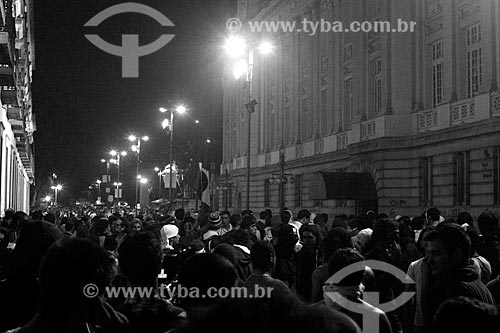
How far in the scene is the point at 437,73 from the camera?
3222 cm

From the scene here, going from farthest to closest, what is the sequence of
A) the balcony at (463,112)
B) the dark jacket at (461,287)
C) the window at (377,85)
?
the window at (377,85) → the balcony at (463,112) → the dark jacket at (461,287)

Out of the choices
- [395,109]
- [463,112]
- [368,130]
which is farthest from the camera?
[368,130]

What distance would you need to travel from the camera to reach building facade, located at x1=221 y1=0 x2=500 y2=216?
28.0m

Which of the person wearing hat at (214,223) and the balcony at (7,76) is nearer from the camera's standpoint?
the person wearing hat at (214,223)

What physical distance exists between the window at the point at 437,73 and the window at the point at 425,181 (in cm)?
242

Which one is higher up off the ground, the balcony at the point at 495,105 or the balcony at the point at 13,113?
the balcony at the point at 13,113

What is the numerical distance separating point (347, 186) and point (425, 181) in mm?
3749

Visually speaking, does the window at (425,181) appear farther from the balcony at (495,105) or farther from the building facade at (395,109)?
the balcony at (495,105)

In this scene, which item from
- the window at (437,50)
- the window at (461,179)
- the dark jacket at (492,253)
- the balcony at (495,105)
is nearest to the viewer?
the dark jacket at (492,253)

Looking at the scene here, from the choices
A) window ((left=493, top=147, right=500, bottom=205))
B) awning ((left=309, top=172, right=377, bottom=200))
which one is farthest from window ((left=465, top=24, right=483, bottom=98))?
awning ((left=309, top=172, right=377, bottom=200))

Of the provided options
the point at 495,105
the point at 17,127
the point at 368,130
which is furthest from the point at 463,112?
the point at 17,127

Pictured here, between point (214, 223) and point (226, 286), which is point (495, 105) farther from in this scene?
point (226, 286)

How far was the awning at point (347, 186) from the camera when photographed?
34656 millimetres

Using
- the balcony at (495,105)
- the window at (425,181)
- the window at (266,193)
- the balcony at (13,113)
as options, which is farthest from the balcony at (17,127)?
the balcony at (495,105)
